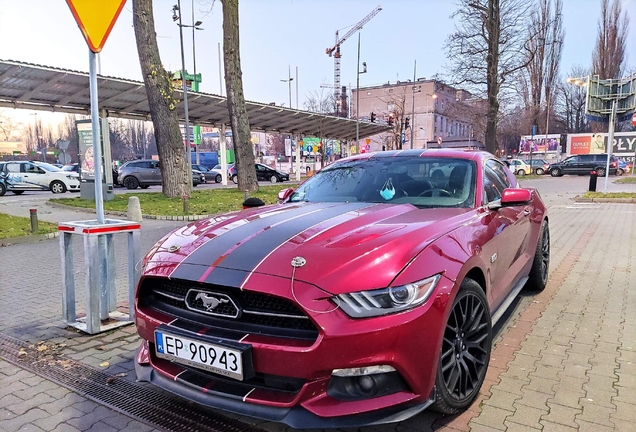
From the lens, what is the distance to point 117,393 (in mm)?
2922

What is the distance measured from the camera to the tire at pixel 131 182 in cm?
2591

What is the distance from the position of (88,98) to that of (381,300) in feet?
72.0

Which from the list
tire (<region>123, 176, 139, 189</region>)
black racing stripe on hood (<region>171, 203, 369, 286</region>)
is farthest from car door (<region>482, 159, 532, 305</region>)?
tire (<region>123, 176, 139, 189</region>)

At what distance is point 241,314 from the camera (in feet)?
6.97

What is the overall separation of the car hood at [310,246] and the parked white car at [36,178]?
22867 millimetres

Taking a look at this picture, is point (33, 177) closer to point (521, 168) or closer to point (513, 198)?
point (513, 198)

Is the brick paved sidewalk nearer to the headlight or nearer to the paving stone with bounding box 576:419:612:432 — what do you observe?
the paving stone with bounding box 576:419:612:432

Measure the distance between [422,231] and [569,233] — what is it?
817cm

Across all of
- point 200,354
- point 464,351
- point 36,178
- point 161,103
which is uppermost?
point 161,103

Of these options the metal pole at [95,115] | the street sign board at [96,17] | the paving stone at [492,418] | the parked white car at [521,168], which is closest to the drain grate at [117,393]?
the metal pole at [95,115]

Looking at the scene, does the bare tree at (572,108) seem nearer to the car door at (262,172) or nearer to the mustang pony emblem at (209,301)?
the car door at (262,172)

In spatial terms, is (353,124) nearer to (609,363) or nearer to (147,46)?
(147,46)

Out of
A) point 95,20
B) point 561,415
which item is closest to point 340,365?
point 561,415

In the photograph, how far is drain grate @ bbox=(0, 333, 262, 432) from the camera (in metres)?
2.53
